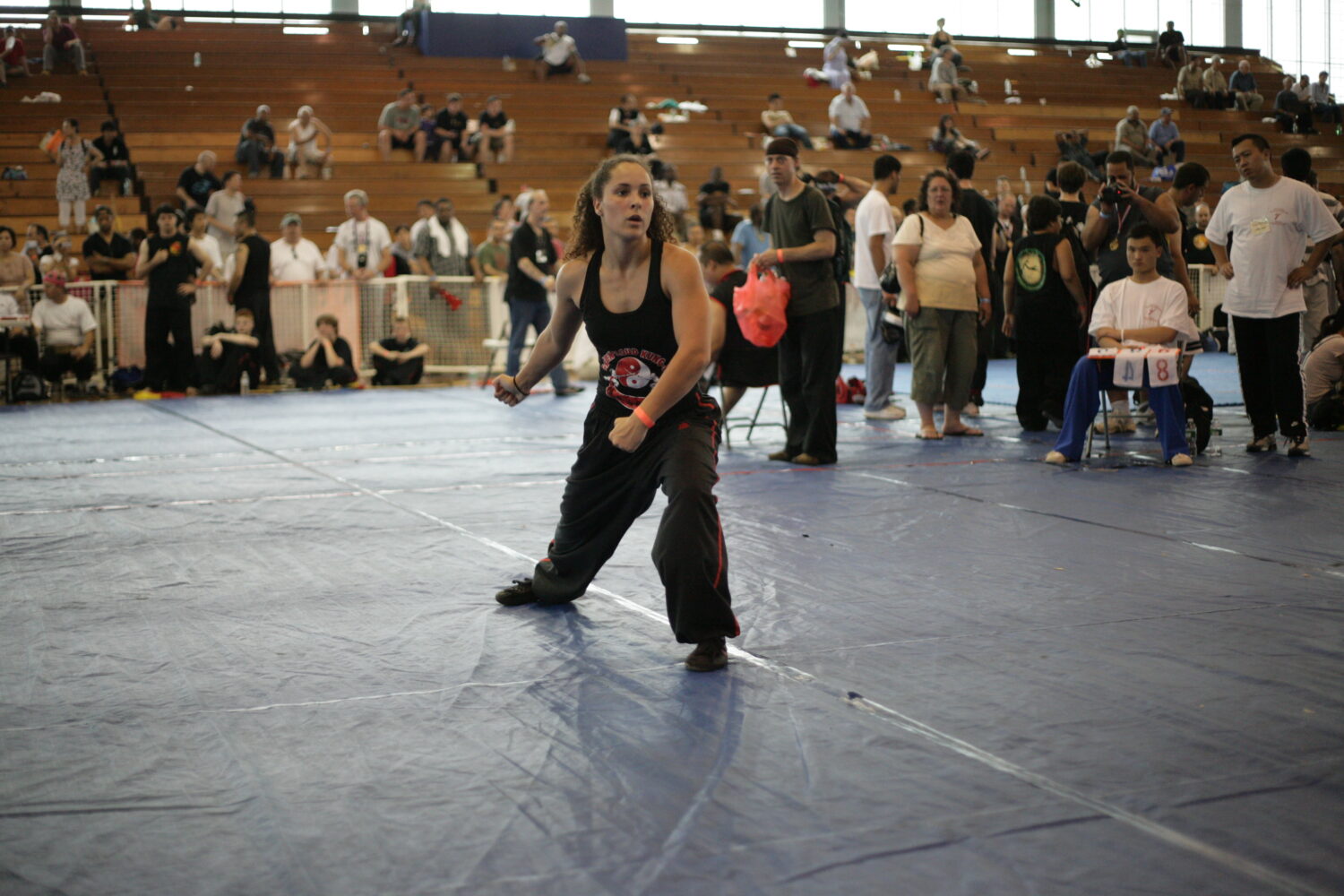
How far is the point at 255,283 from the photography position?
47.9 ft

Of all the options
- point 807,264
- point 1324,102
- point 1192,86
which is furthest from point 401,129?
point 1324,102

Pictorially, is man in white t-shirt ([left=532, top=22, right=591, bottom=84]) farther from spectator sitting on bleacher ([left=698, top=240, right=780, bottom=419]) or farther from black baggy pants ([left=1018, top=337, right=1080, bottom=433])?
spectator sitting on bleacher ([left=698, top=240, right=780, bottom=419])

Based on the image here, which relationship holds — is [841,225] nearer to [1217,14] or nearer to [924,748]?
[924,748]

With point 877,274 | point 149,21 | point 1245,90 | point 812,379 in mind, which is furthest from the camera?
point 1245,90

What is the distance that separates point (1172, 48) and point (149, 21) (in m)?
22.8

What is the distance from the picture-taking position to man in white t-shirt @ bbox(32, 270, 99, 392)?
551 inches

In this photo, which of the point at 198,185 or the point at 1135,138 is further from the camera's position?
the point at 1135,138

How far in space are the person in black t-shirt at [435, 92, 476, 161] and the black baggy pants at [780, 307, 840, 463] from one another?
49.5 feet

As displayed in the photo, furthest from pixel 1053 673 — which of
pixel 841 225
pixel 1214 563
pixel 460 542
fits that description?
pixel 841 225

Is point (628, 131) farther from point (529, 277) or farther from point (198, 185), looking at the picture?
point (529, 277)

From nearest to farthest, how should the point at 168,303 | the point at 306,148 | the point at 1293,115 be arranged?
the point at 168,303 < the point at 306,148 < the point at 1293,115

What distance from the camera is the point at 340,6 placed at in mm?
28922

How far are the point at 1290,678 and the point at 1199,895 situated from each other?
1479 millimetres

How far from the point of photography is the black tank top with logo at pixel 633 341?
4191 mm
